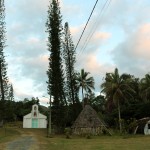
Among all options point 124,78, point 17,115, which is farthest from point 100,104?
point 124,78

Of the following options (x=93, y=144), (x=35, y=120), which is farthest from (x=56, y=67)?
(x=93, y=144)

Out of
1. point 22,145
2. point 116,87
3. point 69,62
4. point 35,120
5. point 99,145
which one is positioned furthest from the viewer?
point 35,120

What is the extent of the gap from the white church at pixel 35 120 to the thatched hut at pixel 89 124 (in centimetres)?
2463

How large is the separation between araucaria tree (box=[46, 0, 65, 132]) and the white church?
2474 centimetres

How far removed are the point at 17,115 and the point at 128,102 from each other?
129ft

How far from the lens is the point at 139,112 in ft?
256

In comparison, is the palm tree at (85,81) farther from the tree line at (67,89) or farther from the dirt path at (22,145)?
the dirt path at (22,145)

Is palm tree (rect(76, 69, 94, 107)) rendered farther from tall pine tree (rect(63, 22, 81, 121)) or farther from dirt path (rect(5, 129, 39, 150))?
dirt path (rect(5, 129, 39, 150))

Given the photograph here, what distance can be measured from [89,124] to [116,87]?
8.60 meters

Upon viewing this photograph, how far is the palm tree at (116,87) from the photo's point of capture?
2867 inches

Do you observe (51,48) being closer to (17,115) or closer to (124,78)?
(124,78)

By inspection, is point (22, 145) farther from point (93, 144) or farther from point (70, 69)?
point (70, 69)

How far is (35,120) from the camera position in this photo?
3728 inches

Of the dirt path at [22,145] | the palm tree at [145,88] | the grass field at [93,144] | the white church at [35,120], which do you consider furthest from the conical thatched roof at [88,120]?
the dirt path at [22,145]
